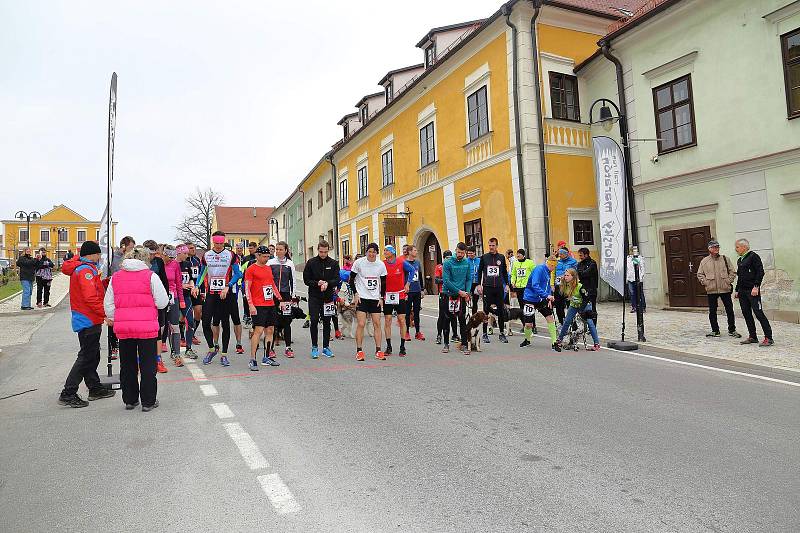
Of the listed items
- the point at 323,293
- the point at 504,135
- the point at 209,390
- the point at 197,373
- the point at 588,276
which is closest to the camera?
the point at 209,390

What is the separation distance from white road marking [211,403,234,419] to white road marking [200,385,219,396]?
542 mm

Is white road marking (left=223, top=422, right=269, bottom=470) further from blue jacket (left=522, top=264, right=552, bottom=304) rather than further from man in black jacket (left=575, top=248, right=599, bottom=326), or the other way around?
man in black jacket (left=575, top=248, right=599, bottom=326)

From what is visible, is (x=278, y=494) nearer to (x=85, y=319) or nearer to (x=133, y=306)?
Result: (x=133, y=306)

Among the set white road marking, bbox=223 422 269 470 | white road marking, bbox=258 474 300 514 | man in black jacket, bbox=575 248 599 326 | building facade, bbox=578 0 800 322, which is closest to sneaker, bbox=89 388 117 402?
white road marking, bbox=223 422 269 470

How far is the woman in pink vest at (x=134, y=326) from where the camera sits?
581 cm

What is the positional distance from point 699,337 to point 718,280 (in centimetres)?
110

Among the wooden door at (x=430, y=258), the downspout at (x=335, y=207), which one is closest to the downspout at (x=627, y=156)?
the wooden door at (x=430, y=258)

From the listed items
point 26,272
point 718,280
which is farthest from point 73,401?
point 26,272

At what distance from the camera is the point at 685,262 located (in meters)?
14.5

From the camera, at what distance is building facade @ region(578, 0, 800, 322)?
11945mm

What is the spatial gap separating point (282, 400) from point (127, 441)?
1669 mm

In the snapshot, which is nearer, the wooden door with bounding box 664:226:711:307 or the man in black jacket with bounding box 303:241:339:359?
the man in black jacket with bounding box 303:241:339:359

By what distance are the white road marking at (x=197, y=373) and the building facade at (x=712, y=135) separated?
1191 cm

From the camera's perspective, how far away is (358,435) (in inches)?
185
